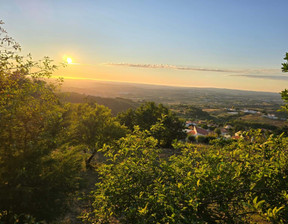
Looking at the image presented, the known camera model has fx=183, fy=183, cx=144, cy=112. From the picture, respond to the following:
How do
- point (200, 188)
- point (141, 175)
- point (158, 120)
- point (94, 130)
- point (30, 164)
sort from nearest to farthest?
point (200, 188)
point (141, 175)
point (30, 164)
point (94, 130)
point (158, 120)

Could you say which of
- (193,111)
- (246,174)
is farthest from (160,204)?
(193,111)

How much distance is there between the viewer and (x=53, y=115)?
797 cm

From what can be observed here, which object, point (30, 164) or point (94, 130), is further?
point (94, 130)

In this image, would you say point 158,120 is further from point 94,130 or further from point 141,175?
point 141,175

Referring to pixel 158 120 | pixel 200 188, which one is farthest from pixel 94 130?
pixel 200 188

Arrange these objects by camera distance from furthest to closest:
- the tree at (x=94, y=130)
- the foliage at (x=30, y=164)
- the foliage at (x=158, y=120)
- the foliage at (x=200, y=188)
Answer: the foliage at (x=158, y=120) < the tree at (x=94, y=130) < the foliage at (x=30, y=164) < the foliage at (x=200, y=188)

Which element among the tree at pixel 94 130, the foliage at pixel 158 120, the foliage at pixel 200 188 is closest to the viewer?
the foliage at pixel 200 188

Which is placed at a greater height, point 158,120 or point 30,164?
point 30,164

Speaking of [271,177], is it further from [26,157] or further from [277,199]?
[26,157]

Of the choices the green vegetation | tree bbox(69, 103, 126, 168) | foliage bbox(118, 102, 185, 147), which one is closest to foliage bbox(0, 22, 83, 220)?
the green vegetation

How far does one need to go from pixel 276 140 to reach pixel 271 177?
3.78 ft

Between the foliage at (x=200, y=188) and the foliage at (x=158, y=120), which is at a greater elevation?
the foliage at (x=200, y=188)

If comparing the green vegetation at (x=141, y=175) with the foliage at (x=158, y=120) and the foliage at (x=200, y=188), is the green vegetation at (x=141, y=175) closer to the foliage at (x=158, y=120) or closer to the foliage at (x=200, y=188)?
the foliage at (x=200, y=188)

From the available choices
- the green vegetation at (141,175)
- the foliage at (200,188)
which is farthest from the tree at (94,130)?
the foliage at (200,188)
